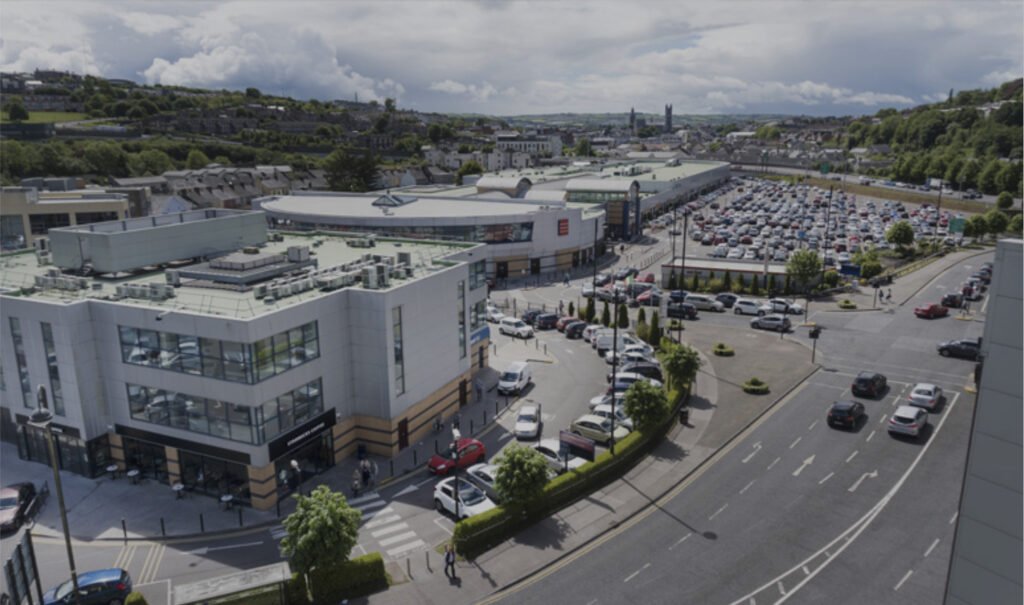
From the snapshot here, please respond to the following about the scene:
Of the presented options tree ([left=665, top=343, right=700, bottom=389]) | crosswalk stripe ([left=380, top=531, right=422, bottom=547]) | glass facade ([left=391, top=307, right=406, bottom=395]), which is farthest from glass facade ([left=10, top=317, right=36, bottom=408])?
tree ([left=665, top=343, right=700, bottom=389])

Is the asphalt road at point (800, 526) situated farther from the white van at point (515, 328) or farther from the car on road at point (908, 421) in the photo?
the white van at point (515, 328)

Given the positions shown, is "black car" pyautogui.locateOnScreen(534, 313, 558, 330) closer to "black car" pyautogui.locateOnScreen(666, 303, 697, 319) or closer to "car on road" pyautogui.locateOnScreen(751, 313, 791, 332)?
"black car" pyautogui.locateOnScreen(666, 303, 697, 319)

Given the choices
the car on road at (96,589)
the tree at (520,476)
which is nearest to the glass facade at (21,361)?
the car on road at (96,589)

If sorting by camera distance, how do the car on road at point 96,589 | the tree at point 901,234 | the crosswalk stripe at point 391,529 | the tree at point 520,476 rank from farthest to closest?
the tree at point 901,234, the crosswalk stripe at point 391,529, the tree at point 520,476, the car on road at point 96,589

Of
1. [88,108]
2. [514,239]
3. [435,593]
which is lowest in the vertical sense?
[435,593]

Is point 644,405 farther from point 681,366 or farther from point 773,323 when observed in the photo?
point 773,323

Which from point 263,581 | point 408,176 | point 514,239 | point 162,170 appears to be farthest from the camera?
point 162,170

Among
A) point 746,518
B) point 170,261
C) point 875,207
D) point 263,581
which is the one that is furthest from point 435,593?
point 875,207

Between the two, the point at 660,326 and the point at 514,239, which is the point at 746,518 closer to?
the point at 660,326
